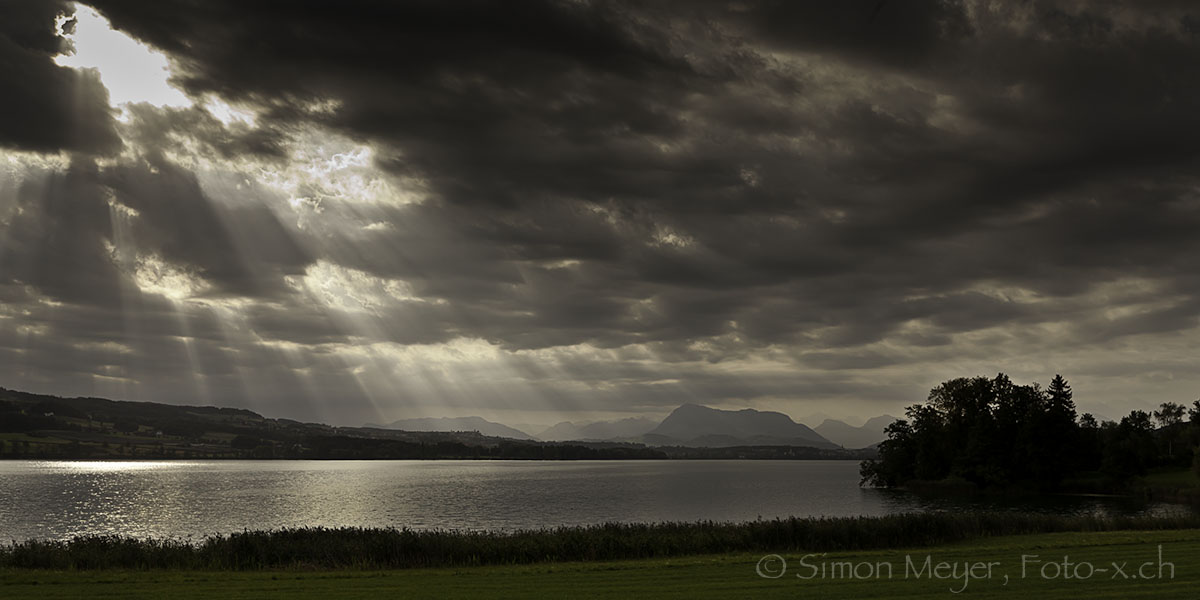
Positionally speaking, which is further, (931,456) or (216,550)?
(931,456)

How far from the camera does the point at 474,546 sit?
38.3m

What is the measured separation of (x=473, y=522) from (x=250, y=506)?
40051 mm

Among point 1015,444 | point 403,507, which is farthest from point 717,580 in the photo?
point 1015,444

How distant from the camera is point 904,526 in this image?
42375mm

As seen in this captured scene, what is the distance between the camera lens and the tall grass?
36.5 metres

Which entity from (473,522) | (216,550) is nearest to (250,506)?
(473,522)

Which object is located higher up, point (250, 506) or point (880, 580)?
point (880, 580)

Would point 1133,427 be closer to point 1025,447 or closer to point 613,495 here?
point 1025,447

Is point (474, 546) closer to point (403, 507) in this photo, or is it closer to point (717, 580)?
point (717, 580)

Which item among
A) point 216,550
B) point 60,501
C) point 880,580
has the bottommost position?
point 60,501

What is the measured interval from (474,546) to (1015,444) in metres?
119

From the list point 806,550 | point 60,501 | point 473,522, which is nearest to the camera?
point 806,550

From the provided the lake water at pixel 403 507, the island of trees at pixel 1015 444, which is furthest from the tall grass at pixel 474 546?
the island of trees at pixel 1015 444

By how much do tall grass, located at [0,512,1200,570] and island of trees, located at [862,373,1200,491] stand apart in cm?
9409
